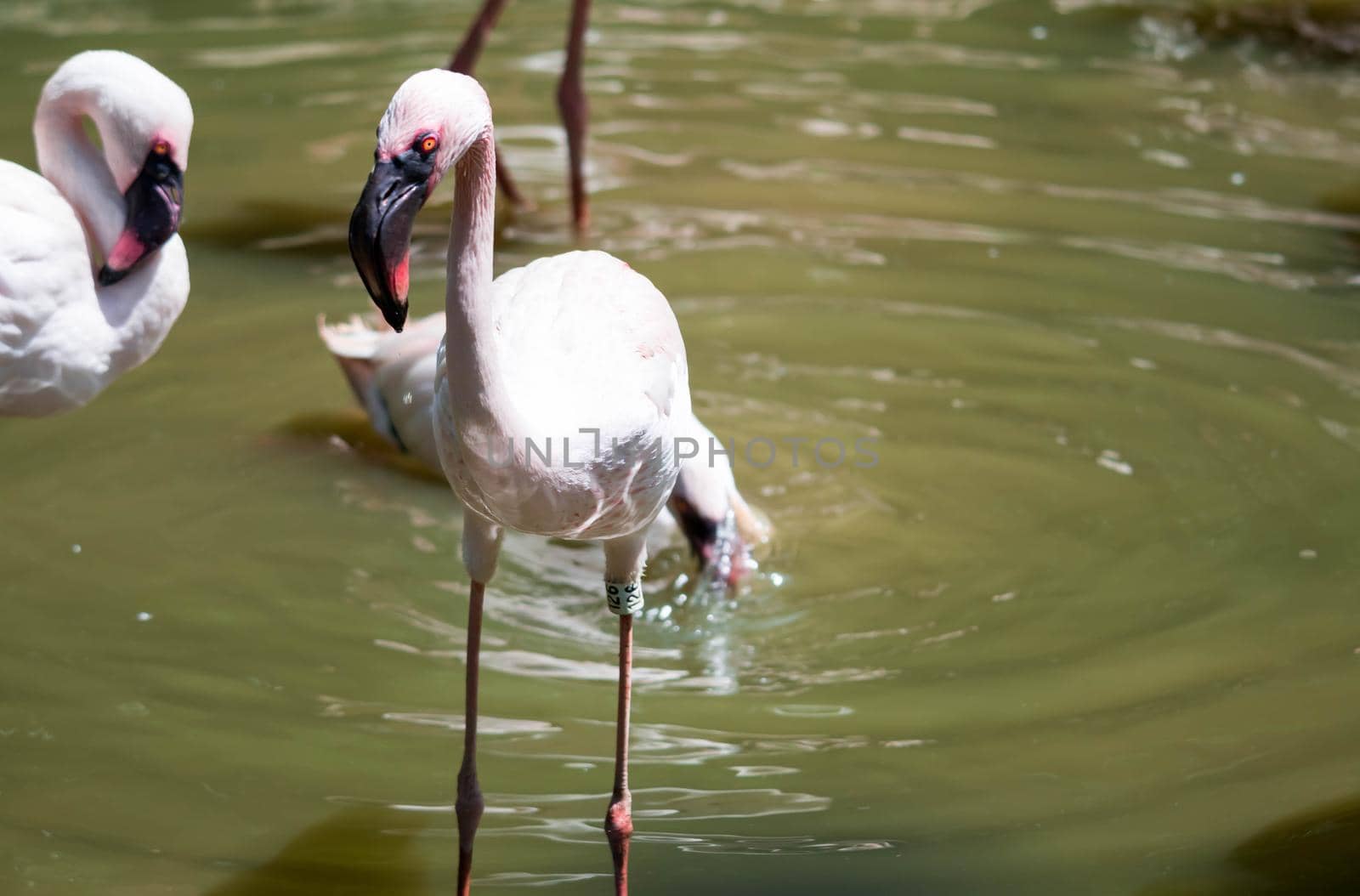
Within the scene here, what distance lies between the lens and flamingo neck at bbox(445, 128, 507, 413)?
184 centimetres

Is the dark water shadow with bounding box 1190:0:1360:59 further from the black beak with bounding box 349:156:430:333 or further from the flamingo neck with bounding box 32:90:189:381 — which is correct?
the black beak with bounding box 349:156:430:333

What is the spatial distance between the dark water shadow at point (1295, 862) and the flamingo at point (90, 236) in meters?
2.17

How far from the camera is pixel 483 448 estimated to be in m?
1.91

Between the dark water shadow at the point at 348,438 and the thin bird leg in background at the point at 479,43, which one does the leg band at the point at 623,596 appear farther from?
the thin bird leg in background at the point at 479,43

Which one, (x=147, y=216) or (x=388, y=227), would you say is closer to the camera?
(x=388, y=227)

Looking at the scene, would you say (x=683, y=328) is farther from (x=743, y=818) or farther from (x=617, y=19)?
(x=617, y=19)

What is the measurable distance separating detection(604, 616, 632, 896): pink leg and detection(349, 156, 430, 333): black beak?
90cm

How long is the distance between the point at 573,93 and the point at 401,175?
358 cm

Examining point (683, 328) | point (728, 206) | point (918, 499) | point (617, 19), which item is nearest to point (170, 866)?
point (918, 499)

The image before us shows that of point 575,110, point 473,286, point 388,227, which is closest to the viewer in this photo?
point 388,227

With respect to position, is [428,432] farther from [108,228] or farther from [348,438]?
[108,228]

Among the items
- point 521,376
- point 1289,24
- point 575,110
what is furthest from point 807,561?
point 1289,24

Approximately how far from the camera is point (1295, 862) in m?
2.38

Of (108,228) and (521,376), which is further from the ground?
(521,376)
